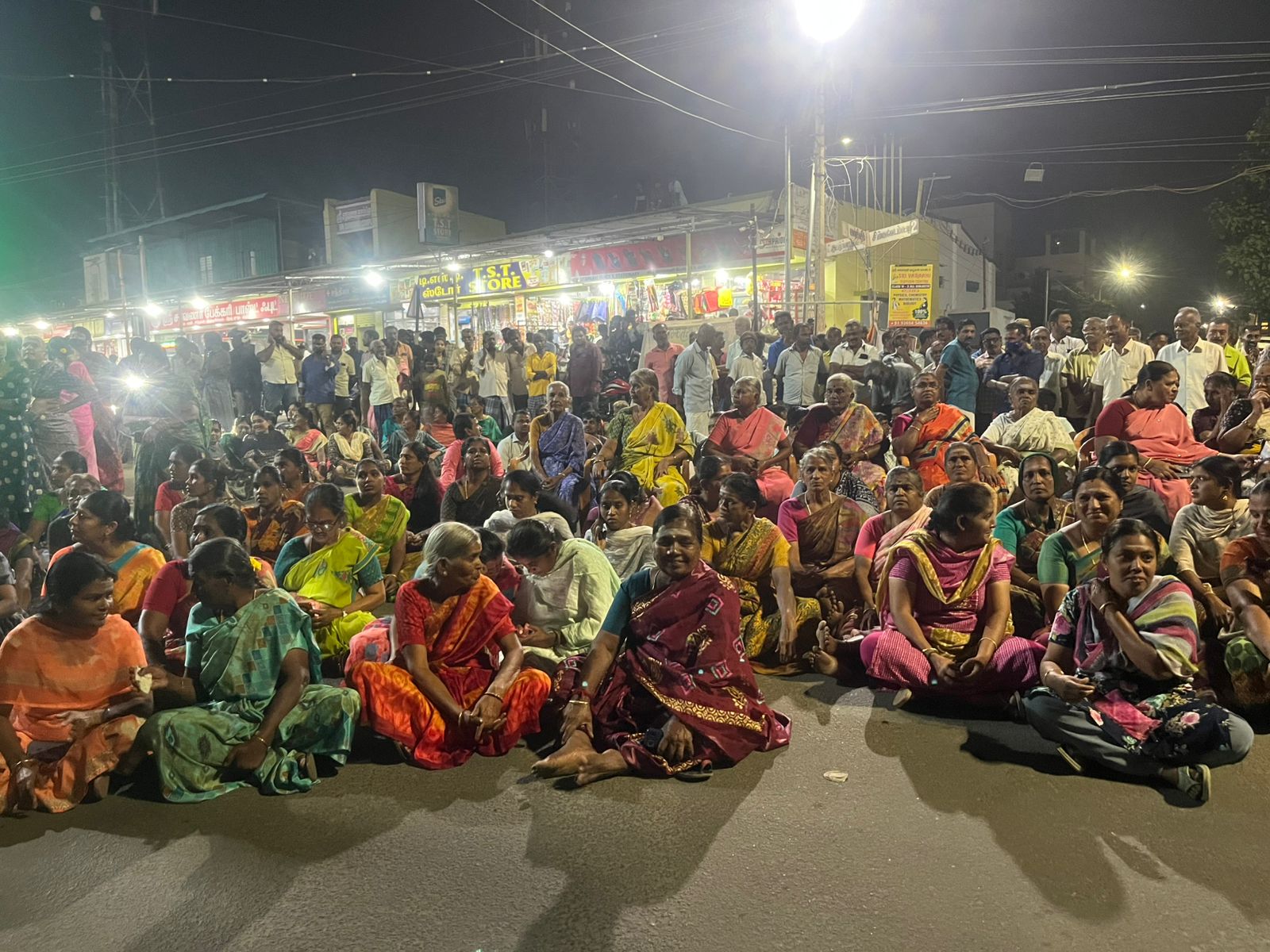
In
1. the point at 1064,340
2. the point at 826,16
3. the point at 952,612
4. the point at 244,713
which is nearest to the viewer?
the point at 244,713

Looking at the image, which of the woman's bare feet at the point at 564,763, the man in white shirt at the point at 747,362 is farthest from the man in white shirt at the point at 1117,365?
the woman's bare feet at the point at 564,763

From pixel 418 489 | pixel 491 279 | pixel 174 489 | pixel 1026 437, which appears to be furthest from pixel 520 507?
pixel 491 279

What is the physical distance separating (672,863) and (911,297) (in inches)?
584

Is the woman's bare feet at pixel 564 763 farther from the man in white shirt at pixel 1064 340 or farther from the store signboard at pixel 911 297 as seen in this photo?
the store signboard at pixel 911 297

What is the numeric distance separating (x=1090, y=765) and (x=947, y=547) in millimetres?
1202

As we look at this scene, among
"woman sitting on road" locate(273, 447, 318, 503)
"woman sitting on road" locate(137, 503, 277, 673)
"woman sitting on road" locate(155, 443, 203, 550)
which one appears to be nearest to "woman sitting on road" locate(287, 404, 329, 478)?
"woman sitting on road" locate(155, 443, 203, 550)

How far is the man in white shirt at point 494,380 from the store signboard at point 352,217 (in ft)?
54.1

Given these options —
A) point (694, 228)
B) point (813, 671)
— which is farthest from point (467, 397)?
point (813, 671)

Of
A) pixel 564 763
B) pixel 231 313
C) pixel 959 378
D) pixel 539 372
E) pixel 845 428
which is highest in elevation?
pixel 231 313

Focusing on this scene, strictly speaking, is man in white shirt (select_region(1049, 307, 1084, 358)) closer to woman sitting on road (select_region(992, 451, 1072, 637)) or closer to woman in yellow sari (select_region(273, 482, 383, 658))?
woman sitting on road (select_region(992, 451, 1072, 637))

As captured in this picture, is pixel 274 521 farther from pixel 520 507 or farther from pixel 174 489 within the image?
pixel 520 507

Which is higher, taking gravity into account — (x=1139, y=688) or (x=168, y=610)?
(x=168, y=610)

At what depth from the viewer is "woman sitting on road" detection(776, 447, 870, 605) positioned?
558 cm

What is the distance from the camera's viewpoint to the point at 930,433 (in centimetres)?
689
